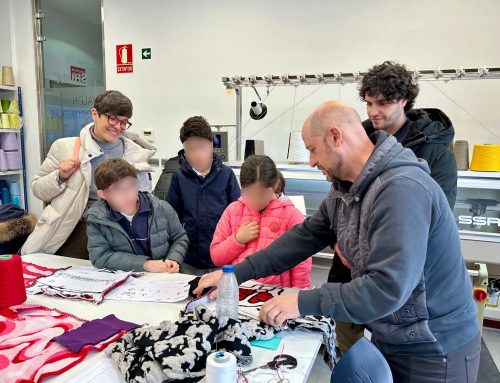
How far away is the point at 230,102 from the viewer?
3.81 metres

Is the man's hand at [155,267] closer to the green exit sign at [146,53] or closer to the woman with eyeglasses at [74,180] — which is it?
the woman with eyeglasses at [74,180]

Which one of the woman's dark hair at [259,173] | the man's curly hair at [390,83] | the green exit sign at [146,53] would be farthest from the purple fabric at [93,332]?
the green exit sign at [146,53]

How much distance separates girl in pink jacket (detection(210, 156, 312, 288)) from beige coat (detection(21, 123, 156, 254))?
0.65 m

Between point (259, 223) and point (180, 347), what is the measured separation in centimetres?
84

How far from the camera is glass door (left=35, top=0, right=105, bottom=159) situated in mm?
4434

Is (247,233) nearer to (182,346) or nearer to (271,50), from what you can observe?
(182,346)

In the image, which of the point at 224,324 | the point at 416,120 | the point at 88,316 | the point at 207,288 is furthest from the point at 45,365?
the point at 416,120

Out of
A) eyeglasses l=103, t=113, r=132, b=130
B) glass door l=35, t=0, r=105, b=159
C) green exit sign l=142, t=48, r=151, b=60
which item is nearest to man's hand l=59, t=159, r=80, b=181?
eyeglasses l=103, t=113, r=132, b=130

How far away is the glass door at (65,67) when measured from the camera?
14.5ft

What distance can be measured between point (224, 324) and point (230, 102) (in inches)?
118

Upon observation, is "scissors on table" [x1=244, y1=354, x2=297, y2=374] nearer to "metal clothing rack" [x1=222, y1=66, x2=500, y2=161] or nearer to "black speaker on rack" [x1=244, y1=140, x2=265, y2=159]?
"metal clothing rack" [x1=222, y1=66, x2=500, y2=161]

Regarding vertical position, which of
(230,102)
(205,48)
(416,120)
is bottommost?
(416,120)

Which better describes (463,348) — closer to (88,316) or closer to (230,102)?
(88,316)

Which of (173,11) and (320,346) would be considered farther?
(173,11)
